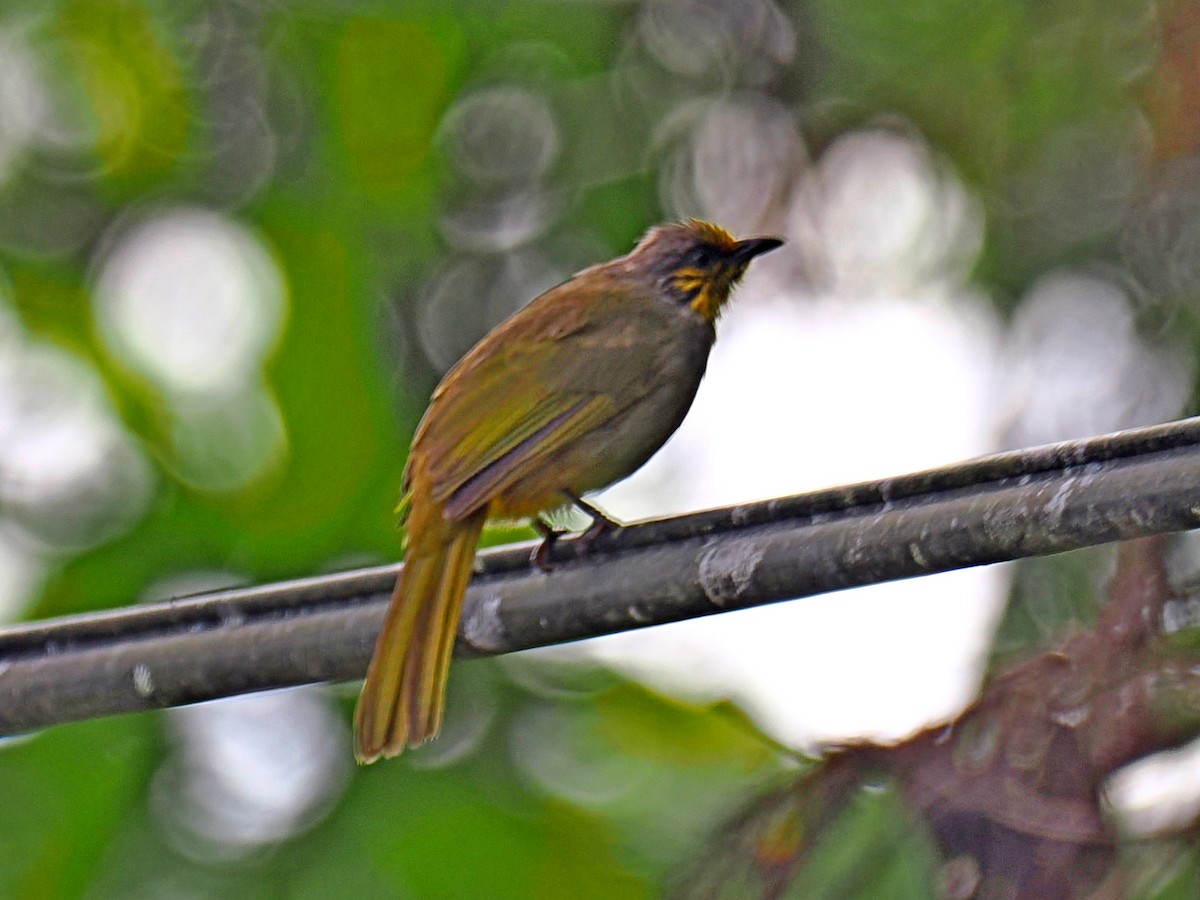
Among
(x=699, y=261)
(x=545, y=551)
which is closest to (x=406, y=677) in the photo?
(x=545, y=551)

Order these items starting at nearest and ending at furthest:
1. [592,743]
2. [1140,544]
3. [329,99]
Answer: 1. [1140,544]
2. [592,743]
3. [329,99]

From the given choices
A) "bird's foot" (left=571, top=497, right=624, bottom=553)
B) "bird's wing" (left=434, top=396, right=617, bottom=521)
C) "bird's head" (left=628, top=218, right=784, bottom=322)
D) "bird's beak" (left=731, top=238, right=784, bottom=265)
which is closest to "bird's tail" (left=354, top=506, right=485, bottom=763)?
"bird's wing" (left=434, top=396, right=617, bottom=521)

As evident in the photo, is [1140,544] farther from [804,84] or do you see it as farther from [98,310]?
[804,84]

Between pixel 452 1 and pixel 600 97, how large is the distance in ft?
4.49

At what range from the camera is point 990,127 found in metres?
8.43

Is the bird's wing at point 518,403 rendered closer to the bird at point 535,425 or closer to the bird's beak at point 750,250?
the bird at point 535,425

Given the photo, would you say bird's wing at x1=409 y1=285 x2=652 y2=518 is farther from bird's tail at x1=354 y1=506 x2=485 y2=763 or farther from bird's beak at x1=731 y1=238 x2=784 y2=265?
bird's beak at x1=731 y1=238 x2=784 y2=265

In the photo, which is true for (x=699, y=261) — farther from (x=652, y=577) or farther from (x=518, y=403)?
(x=652, y=577)

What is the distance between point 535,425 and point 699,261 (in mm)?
1237

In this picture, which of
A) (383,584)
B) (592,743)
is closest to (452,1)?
(592,743)

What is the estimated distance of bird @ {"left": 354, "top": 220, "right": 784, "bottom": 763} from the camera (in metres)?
3.88

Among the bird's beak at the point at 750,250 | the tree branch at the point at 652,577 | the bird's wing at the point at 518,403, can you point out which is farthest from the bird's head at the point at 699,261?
the tree branch at the point at 652,577

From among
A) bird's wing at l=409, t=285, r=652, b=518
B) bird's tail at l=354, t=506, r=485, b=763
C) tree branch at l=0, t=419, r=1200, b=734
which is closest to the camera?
tree branch at l=0, t=419, r=1200, b=734

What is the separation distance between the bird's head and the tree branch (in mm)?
1855
